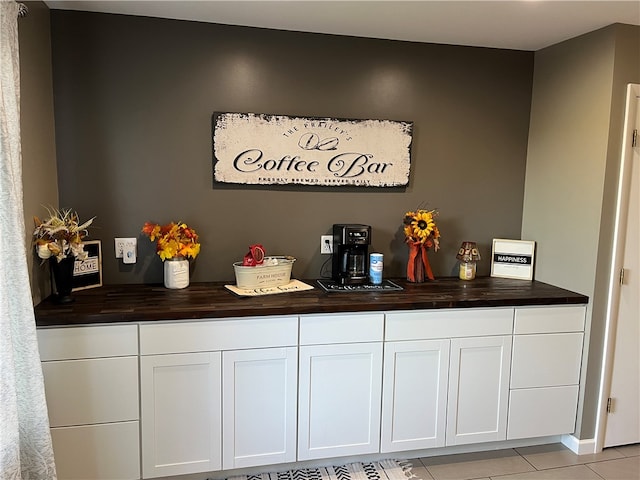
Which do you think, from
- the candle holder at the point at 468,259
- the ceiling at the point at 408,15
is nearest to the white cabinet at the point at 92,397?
the ceiling at the point at 408,15

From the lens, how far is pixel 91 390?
2.16 metres

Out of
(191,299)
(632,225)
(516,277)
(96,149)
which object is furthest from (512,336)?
(96,149)

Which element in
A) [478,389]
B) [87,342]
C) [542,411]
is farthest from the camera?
[542,411]

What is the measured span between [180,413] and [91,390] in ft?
1.29

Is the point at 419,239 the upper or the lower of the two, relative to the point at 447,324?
upper

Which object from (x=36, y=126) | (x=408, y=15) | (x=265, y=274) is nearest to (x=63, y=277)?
(x=36, y=126)

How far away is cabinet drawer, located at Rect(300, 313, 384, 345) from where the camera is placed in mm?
2352

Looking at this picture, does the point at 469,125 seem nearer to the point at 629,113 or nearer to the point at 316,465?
the point at 629,113

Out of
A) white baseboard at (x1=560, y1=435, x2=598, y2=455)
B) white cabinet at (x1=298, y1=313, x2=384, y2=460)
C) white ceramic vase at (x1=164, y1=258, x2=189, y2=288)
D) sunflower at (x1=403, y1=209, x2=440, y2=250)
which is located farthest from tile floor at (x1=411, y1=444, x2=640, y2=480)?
white ceramic vase at (x1=164, y1=258, x2=189, y2=288)

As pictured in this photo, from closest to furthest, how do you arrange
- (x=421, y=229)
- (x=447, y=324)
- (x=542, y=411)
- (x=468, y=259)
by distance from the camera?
(x=447, y=324) < (x=542, y=411) < (x=421, y=229) < (x=468, y=259)

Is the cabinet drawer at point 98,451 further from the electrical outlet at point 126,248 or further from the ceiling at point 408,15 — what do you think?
the ceiling at point 408,15

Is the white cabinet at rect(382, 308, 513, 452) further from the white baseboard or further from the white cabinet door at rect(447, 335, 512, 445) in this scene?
the white baseboard

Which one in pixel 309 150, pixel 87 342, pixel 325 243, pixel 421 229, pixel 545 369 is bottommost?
pixel 545 369

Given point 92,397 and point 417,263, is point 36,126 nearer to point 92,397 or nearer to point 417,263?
point 92,397
